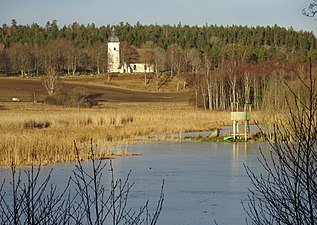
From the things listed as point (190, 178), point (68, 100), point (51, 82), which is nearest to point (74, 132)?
point (190, 178)

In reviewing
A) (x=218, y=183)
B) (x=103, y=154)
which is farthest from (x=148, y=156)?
(x=218, y=183)

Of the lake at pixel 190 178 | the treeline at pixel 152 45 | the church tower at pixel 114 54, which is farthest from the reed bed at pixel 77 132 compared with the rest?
the church tower at pixel 114 54

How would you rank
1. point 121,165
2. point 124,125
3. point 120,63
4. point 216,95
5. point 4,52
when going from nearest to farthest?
point 121,165 → point 124,125 → point 216,95 → point 4,52 → point 120,63

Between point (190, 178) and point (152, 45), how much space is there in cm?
8380

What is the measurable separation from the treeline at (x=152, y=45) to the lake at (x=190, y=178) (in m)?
44.4

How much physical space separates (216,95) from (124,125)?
20654 millimetres

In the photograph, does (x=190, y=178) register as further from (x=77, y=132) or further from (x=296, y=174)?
(x=77, y=132)

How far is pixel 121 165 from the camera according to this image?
14328mm

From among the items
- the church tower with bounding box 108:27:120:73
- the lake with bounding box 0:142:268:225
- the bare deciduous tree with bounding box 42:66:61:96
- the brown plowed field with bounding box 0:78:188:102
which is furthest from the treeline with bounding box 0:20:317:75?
the lake with bounding box 0:142:268:225

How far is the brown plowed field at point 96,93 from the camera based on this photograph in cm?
5362

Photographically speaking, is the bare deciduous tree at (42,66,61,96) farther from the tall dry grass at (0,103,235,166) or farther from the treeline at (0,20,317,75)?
the tall dry grass at (0,103,235,166)

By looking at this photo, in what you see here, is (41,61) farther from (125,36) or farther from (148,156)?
(148,156)

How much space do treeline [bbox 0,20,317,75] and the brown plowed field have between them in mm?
7487

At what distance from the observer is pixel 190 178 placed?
12.2m
